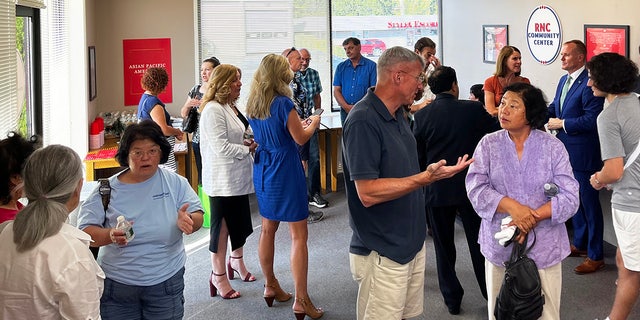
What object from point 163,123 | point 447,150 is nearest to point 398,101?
point 447,150

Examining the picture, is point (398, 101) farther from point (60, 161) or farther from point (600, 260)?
point (600, 260)

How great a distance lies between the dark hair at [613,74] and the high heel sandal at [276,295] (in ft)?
7.63

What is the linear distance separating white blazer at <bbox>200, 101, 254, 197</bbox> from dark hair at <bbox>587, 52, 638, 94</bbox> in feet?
7.04

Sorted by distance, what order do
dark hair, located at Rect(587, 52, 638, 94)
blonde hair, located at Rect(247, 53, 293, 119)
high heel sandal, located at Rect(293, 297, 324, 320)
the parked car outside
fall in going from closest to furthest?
dark hair, located at Rect(587, 52, 638, 94)
blonde hair, located at Rect(247, 53, 293, 119)
high heel sandal, located at Rect(293, 297, 324, 320)
the parked car outside

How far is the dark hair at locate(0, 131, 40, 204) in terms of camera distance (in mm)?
2309

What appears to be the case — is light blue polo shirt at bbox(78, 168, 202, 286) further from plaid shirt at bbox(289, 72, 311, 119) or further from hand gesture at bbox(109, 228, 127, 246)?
plaid shirt at bbox(289, 72, 311, 119)

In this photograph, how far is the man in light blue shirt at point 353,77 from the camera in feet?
23.3

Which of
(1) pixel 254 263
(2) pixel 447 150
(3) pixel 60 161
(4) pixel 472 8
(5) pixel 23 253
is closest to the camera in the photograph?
(5) pixel 23 253

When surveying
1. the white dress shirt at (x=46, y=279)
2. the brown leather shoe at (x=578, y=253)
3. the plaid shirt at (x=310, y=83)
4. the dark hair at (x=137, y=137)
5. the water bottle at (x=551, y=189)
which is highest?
the plaid shirt at (x=310, y=83)

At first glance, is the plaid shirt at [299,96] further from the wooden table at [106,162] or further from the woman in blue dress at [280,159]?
the woman in blue dress at [280,159]

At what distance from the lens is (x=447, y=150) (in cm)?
398

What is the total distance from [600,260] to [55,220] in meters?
4.05

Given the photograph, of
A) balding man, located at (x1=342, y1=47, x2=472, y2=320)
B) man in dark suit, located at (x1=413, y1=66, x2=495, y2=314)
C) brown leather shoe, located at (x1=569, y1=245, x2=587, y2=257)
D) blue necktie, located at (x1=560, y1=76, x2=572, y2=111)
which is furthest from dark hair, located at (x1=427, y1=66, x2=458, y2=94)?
brown leather shoe, located at (x1=569, y1=245, x2=587, y2=257)

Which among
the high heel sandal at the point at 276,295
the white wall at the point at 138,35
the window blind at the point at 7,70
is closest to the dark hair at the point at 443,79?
the high heel sandal at the point at 276,295
